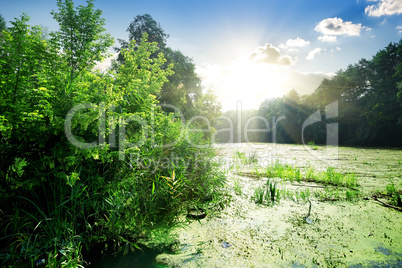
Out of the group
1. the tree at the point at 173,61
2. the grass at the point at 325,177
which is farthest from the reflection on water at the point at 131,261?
Result: the tree at the point at 173,61

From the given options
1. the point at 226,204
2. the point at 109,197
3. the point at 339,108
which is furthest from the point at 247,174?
the point at 339,108

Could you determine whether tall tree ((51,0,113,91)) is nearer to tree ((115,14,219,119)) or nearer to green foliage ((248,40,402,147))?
tree ((115,14,219,119))

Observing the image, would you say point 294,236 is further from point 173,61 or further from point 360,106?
point 360,106

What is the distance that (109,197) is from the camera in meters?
2.00

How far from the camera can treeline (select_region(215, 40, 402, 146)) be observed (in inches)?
740

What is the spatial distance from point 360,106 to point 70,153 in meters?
28.2

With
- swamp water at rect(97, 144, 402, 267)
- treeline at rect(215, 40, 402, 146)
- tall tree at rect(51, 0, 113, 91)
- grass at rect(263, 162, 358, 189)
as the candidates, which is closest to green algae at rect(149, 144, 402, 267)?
swamp water at rect(97, 144, 402, 267)

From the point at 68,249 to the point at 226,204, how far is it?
216cm

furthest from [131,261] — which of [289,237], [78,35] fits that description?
[78,35]

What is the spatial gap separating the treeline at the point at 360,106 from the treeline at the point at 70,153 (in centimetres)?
1978

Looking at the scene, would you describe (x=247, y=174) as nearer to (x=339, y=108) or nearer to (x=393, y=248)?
(x=393, y=248)

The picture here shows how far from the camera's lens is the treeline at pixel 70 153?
5.13 feet

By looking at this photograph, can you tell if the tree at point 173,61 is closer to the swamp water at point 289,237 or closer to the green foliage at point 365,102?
the swamp water at point 289,237

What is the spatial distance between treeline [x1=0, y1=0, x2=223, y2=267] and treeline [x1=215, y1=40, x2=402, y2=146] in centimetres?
1978
